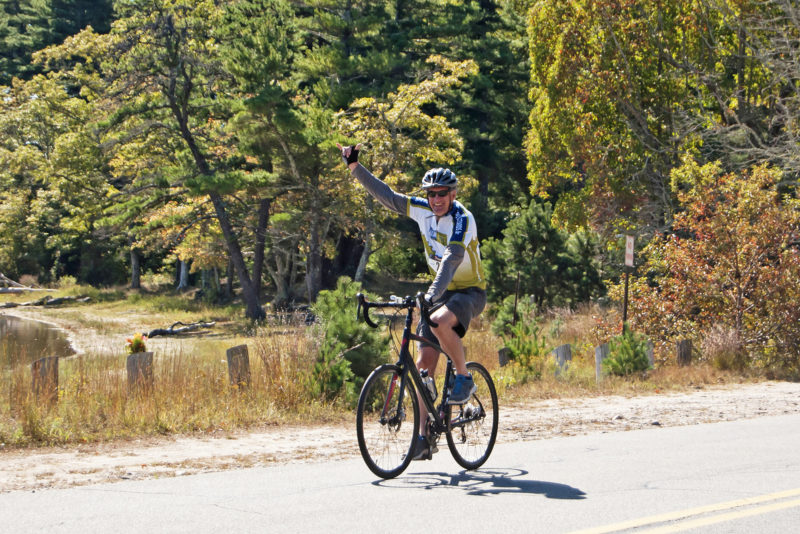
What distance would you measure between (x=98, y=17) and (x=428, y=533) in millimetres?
68012

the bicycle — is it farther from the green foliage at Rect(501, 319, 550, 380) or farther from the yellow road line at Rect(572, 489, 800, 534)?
the green foliage at Rect(501, 319, 550, 380)

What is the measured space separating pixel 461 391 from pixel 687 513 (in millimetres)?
1903

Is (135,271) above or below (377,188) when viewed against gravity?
below

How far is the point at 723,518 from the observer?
5660mm

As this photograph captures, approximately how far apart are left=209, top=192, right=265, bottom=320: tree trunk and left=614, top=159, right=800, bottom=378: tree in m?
21.5

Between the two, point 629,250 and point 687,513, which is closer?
point 687,513

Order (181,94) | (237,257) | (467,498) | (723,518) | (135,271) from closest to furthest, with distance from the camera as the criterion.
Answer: (723,518)
(467,498)
(181,94)
(237,257)
(135,271)

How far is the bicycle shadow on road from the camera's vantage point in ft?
20.9

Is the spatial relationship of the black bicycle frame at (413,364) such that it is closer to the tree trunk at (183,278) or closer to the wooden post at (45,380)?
the wooden post at (45,380)

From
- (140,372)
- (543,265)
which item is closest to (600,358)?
(140,372)

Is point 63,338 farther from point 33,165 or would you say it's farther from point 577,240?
point 33,165

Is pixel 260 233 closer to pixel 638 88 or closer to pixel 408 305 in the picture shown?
pixel 638 88

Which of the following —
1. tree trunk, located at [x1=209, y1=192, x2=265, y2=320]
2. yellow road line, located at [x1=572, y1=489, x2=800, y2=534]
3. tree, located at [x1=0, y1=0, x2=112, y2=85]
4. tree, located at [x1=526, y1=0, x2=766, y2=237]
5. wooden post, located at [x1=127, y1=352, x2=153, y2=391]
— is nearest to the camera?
yellow road line, located at [x1=572, y1=489, x2=800, y2=534]

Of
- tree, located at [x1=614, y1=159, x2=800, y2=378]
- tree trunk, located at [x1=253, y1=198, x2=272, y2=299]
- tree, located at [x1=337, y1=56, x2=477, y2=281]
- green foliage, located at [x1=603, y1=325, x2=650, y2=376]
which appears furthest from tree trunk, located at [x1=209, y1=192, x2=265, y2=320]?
green foliage, located at [x1=603, y1=325, x2=650, y2=376]
